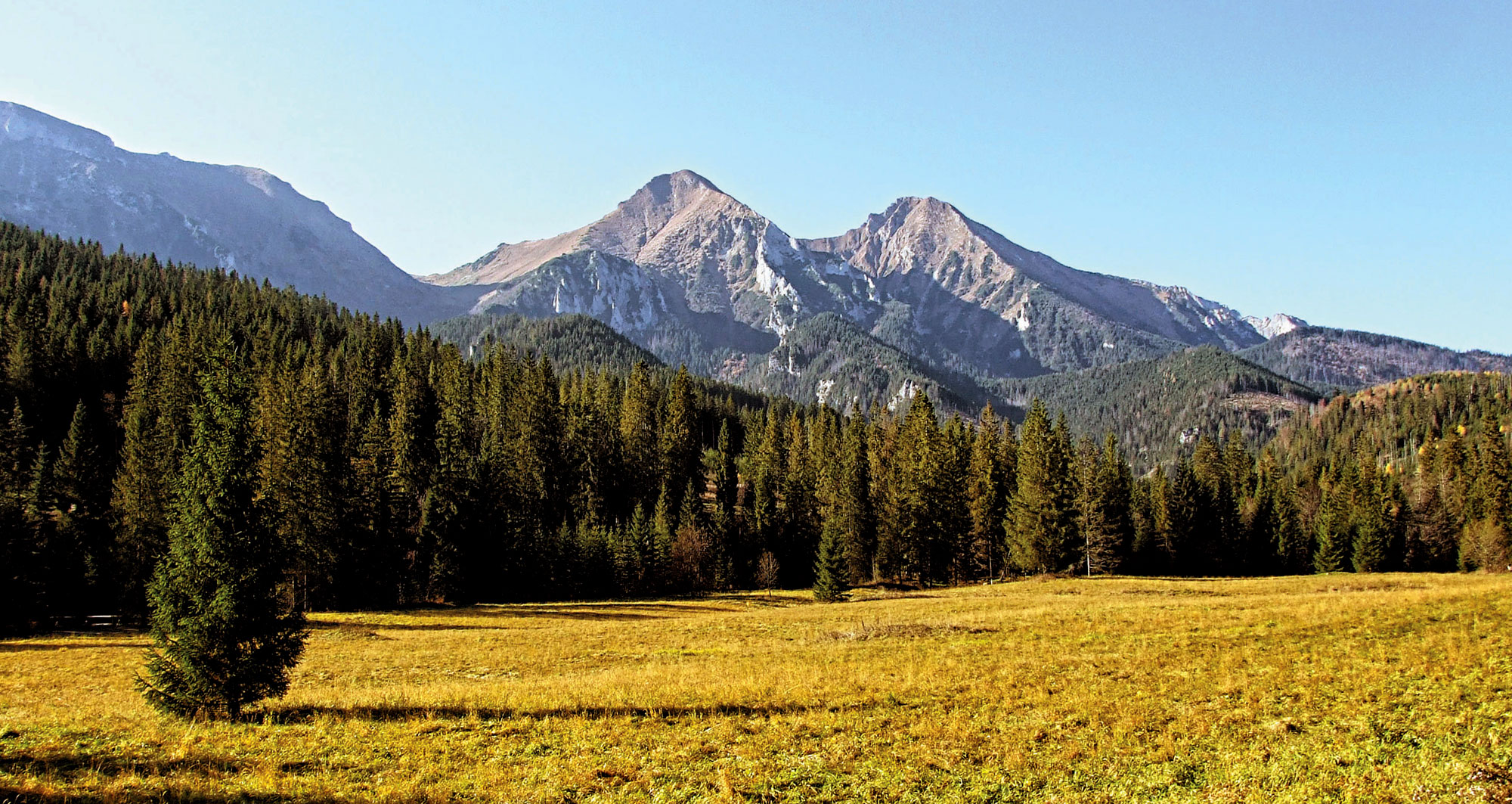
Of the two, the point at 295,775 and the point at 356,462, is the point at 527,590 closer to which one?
the point at 356,462

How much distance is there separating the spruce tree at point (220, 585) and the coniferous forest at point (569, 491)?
66.1 feet

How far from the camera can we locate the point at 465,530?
71.1 meters

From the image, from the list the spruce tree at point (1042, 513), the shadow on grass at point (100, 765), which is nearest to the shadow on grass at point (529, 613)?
the spruce tree at point (1042, 513)

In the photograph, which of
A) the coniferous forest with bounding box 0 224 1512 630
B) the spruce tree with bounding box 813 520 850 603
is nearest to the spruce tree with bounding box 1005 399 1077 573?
the coniferous forest with bounding box 0 224 1512 630

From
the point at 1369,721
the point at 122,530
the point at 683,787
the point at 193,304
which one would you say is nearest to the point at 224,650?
the point at 683,787

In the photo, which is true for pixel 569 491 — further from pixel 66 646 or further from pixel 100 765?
pixel 100 765

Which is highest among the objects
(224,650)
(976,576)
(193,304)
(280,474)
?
(193,304)

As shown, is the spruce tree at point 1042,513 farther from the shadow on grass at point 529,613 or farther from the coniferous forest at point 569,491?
the shadow on grass at point 529,613

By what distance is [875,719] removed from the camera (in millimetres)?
18938

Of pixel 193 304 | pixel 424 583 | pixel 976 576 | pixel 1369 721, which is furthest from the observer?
pixel 193 304

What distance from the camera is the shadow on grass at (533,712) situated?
20.4 m

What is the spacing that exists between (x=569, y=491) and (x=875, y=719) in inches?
3236

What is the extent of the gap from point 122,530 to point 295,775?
58655mm

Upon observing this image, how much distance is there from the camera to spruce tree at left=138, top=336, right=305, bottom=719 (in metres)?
21.1
